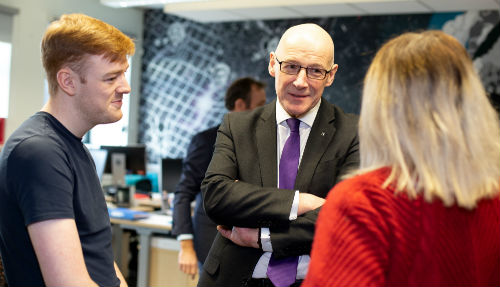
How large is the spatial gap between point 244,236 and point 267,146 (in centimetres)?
29

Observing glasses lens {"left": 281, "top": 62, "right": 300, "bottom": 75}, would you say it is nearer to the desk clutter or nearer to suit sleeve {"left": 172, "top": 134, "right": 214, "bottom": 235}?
suit sleeve {"left": 172, "top": 134, "right": 214, "bottom": 235}

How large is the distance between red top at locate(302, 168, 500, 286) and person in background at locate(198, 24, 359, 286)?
0.58 meters

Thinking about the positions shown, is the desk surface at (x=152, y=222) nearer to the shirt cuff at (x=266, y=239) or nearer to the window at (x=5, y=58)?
the shirt cuff at (x=266, y=239)

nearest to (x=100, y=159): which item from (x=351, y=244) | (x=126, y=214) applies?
(x=126, y=214)

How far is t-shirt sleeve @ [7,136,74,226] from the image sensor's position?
1.29 m

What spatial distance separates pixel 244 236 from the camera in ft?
5.43

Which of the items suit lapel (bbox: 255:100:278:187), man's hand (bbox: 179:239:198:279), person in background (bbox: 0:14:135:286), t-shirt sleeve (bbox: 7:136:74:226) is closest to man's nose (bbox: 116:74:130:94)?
person in background (bbox: 0:14:135:286)

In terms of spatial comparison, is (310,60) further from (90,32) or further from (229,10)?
(229,10)

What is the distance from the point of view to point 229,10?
6.93m

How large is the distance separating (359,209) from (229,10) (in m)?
6.20

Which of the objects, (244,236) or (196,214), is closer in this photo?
(244,236)

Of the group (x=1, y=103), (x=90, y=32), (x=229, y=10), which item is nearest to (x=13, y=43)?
(x=1, y=103)

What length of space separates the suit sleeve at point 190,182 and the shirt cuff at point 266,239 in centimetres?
152

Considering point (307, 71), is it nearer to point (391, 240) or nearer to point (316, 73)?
point (316, 73)
